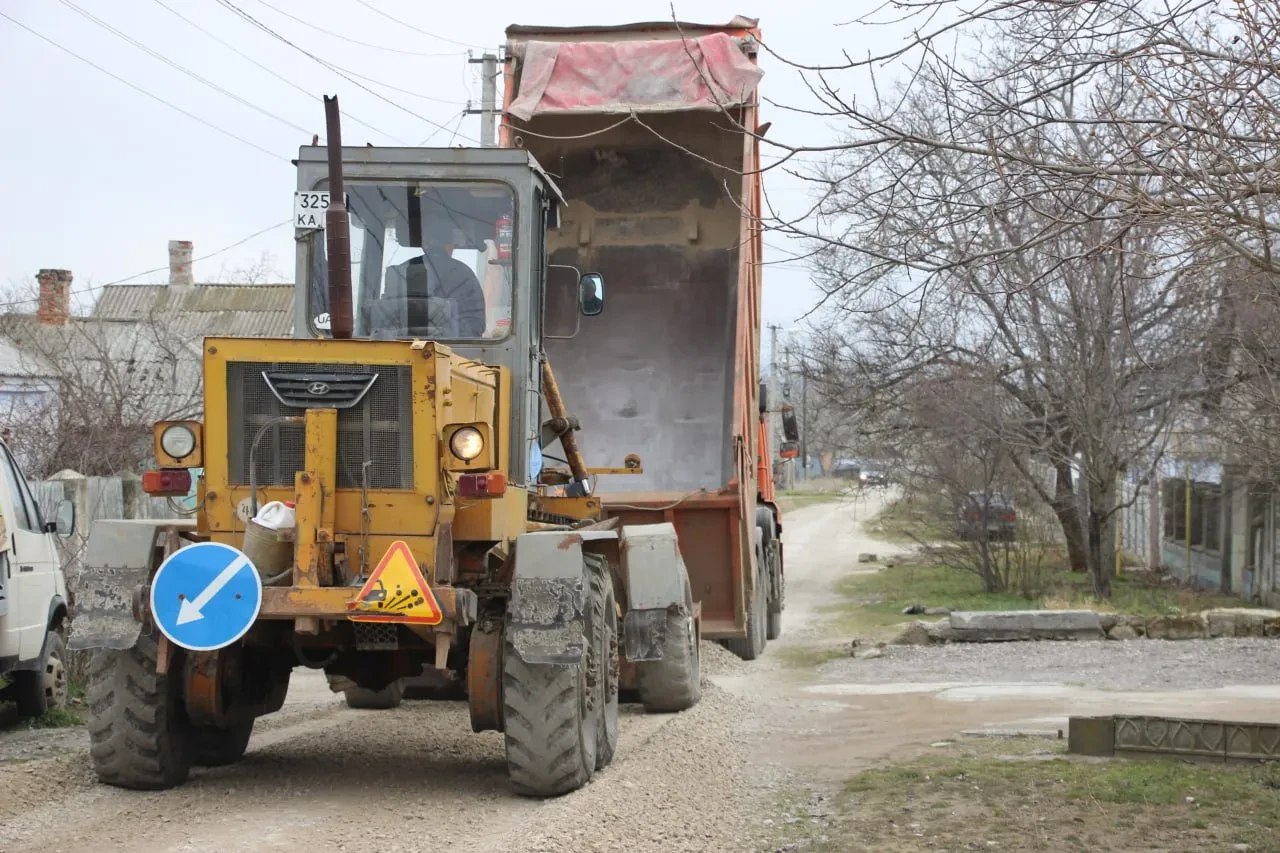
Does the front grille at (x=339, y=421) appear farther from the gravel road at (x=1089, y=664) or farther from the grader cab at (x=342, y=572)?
the gravel road at (x=1089, y=664)

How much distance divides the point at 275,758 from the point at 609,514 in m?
3.99

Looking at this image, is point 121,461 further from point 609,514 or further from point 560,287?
point 560,287

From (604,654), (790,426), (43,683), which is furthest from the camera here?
(790,426)

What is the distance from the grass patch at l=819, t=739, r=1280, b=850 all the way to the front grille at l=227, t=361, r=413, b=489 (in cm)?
284

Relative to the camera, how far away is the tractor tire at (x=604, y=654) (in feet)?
27.5

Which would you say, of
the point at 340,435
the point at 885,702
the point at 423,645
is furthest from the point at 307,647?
the point at 885,702

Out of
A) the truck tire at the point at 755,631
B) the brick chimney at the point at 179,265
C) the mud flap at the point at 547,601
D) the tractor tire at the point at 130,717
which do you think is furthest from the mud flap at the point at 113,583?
the brick chimney at the point at 179,265

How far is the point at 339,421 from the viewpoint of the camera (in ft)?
25.5

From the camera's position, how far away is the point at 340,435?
306 inches

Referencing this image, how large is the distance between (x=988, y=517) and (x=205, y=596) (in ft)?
57.3

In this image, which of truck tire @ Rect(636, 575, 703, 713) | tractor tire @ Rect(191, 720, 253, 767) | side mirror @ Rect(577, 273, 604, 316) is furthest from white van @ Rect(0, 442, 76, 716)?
truck tire @ Rect(636, 575, 703, 713)

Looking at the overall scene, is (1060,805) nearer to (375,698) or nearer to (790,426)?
(375,698)

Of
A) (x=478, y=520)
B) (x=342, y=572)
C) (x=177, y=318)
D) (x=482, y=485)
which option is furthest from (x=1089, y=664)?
(x=177, y=318)

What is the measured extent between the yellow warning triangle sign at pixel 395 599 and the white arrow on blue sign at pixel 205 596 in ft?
1.58
